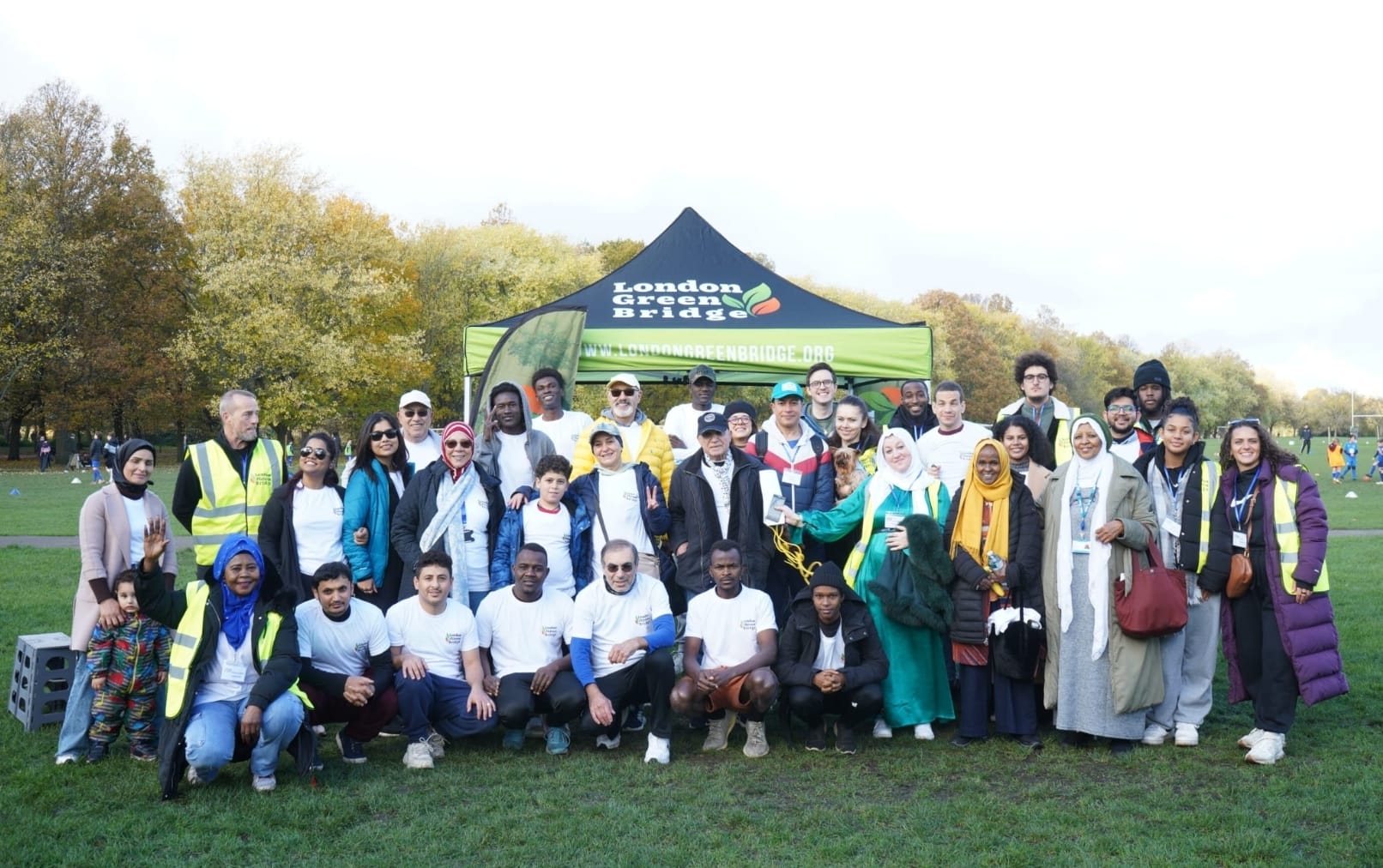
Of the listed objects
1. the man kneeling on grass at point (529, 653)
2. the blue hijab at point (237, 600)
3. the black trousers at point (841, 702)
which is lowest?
the black trousers at point (841, 702)

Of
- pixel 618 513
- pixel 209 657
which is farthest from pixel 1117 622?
pixel 209 657

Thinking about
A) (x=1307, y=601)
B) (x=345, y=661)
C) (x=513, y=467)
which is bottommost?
(x=345, y=661)

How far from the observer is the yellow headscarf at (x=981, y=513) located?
17.5 feet

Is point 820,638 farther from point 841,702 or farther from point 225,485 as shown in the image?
point 225,485

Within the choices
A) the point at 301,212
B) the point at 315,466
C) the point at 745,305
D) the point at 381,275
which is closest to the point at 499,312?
the point at 381,275

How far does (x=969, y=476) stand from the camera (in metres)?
5.41

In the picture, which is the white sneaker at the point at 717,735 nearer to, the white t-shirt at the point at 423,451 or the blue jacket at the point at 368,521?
the blue jacket at the point at 368,521

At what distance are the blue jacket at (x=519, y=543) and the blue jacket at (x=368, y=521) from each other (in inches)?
→ 23.0

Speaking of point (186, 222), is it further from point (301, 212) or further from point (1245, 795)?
point (1245, 795)

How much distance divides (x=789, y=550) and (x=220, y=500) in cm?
298

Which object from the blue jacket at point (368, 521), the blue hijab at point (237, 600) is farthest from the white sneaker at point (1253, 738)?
the blue hijab at point (237, 600)

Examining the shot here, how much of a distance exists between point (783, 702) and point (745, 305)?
515 centimetres

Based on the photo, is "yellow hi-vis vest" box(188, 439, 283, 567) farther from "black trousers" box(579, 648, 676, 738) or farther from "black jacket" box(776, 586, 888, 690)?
"black jacket" box(776, 586, 888, 690)

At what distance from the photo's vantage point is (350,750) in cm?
511
